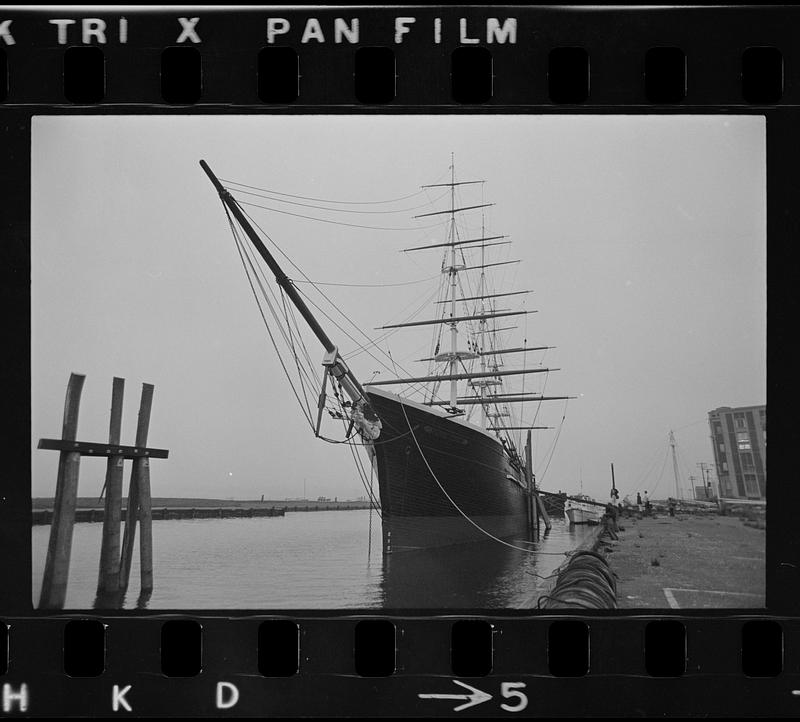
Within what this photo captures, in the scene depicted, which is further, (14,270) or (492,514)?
(492,514)

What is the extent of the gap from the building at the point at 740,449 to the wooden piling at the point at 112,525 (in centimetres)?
652

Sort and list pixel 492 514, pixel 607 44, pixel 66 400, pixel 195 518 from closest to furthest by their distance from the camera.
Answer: pixel 607 44
pixel 66 400
pixel 492 514
pixel 195 518

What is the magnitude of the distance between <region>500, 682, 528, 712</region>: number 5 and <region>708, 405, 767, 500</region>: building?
2.63 m

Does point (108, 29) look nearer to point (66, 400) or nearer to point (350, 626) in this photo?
point (66, 400)

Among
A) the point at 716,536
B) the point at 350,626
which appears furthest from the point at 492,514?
the point at 350,626

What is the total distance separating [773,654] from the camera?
6.78 metres

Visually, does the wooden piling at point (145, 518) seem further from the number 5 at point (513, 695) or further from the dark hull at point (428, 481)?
the dark hull at point (428, 481)

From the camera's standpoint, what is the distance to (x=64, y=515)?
8.67m

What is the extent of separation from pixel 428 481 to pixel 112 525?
10.4m

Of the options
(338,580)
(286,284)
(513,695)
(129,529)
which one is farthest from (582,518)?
(513,695)

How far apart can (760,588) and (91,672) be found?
5.66 metres

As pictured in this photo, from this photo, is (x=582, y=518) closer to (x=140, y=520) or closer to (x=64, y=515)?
(x=140, y=520)

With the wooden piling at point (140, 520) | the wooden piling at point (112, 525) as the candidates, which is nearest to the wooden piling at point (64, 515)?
the wooden piling at point (112, 525)

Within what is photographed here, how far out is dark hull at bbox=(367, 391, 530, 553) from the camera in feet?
60.8
